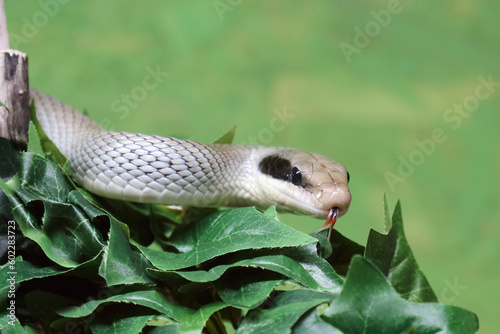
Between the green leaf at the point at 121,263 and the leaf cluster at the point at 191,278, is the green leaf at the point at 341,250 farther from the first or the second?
the green leaf at the point at 121,263

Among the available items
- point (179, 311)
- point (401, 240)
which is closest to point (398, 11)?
point (401, 240)

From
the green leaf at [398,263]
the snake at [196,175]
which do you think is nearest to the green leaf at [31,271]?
the snake at [196,175]

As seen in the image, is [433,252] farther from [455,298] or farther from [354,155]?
[354,155]

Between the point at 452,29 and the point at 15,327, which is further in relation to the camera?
the point at 452,29

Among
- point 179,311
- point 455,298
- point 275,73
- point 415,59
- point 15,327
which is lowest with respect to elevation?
point 455,298

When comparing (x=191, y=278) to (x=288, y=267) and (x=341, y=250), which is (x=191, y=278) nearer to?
(x=288, y=267)

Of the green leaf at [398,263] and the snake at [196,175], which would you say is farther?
the snake at [196,175]
